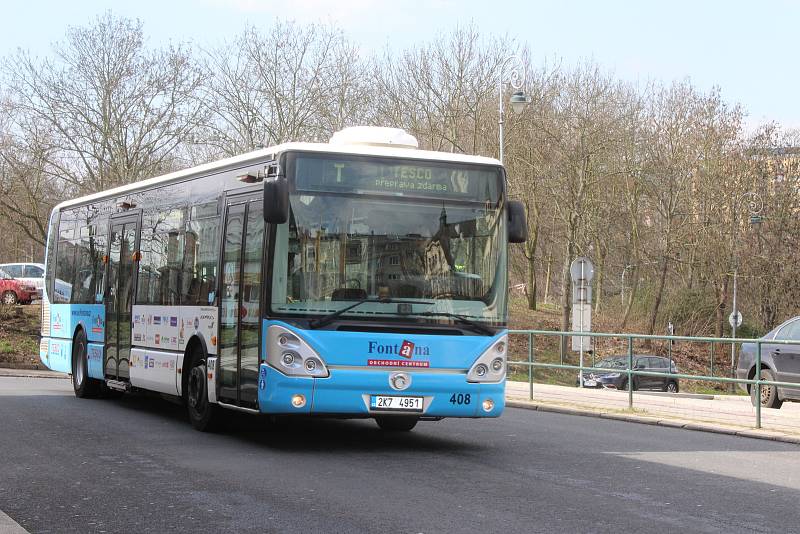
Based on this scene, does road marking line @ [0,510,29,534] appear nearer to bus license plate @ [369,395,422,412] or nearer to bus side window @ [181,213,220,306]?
bus license plate @ [369,395,422,412]

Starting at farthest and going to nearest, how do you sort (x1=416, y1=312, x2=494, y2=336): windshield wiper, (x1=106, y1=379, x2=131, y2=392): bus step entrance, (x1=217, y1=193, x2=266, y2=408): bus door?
(x1=106, y1=379, x2=131, y2=392): bus step entrance, (x1=217, y1=193, x2=266, y2=408): bus door, (x1=416, y1=312, x2=494, y2=336): windshield wiper

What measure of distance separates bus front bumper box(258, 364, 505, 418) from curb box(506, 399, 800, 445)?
4845 millimetres

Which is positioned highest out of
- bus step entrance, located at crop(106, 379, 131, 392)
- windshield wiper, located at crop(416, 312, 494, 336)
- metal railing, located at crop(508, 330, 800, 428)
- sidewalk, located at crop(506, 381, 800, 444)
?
windshield wiper, located at crop(416, 312, 494, 336)

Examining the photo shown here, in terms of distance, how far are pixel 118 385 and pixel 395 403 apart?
246 inches

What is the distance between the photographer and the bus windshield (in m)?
12.2

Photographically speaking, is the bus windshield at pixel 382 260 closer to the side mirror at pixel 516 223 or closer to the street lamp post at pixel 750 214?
the side mirror at pixel 516 223

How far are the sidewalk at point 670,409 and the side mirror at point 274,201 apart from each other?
7.25 meters

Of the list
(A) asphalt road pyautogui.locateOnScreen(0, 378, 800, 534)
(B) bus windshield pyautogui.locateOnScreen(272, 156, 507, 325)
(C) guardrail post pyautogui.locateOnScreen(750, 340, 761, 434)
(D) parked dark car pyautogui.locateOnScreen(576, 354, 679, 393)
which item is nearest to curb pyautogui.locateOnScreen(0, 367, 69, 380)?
(A) asphalt road pyautogui.locateOnScreen(0, 378, 800, 534)

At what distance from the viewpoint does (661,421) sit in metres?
17.6

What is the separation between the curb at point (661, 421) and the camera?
15680 mm

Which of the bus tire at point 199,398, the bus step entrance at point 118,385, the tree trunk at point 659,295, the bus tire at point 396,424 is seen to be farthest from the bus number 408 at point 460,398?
the tree trunk at point 659,295

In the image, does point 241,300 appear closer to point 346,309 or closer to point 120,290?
point 346,309

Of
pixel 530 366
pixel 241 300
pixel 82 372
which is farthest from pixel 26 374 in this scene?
pixel 241 300

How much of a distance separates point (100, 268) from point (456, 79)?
31792mm
